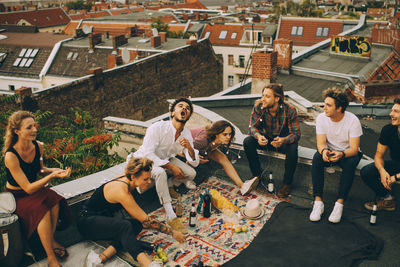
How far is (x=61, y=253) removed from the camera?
4262mm

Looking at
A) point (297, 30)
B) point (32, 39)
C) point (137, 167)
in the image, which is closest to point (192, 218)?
point (137, 167)

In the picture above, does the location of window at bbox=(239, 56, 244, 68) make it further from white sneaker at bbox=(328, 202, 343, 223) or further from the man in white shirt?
white sneaker at bbox=(328, 202, 343, 223)

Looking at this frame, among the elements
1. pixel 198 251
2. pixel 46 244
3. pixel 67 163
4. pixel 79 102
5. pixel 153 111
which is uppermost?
pixel 46 244

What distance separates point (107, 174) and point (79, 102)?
15.7m

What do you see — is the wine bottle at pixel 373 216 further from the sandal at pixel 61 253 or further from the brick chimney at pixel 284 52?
the brick chimney at pixel 284 52

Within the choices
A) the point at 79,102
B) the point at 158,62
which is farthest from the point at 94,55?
the point at 79,102

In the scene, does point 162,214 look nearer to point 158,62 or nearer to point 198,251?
point 198,251

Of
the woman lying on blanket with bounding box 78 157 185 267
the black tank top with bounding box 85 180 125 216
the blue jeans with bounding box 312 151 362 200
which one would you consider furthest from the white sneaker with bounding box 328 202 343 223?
the black tank top with bounding box 85 180 125 216

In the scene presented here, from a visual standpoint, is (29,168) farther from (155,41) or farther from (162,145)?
(155,41)

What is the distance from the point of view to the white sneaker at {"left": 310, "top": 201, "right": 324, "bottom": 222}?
503 centimetres

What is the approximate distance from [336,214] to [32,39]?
106 feet

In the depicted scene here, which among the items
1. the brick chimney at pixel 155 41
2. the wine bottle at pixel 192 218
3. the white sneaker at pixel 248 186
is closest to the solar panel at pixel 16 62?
the brick chimney at pixel 155 41

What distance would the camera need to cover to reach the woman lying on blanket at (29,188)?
4.06m

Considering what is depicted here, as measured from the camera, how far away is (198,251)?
4539 millimetres
